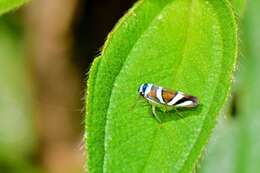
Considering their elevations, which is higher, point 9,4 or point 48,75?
point 9,4

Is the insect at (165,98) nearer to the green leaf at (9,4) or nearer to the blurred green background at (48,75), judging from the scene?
the green leaf at (9,4)

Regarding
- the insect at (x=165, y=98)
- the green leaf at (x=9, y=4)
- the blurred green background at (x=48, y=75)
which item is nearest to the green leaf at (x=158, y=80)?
the insect at (x=165, y=98)

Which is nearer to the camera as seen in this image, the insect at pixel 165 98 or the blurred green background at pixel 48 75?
the insect at pixel 165 98

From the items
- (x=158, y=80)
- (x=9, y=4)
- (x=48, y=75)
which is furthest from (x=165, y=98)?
(x=48, y=75)

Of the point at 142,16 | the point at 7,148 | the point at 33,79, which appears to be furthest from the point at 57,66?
the point at 142,16

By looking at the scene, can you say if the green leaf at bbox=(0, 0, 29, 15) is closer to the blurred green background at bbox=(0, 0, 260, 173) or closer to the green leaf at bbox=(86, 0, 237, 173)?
the green leaf at bbox=(86, 0, 237, 173)

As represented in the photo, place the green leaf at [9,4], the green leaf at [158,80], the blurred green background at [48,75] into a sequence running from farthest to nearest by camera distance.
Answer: the blurred green background at [48,75] < the green leaf at [9,4] < the green leaf at [158,80]

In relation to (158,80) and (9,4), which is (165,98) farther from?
A: (9,4)

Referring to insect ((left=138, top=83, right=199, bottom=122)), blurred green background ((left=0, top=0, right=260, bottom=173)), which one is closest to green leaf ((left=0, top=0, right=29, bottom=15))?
insect ((left=138, top=83, right=199, bottom=122))
